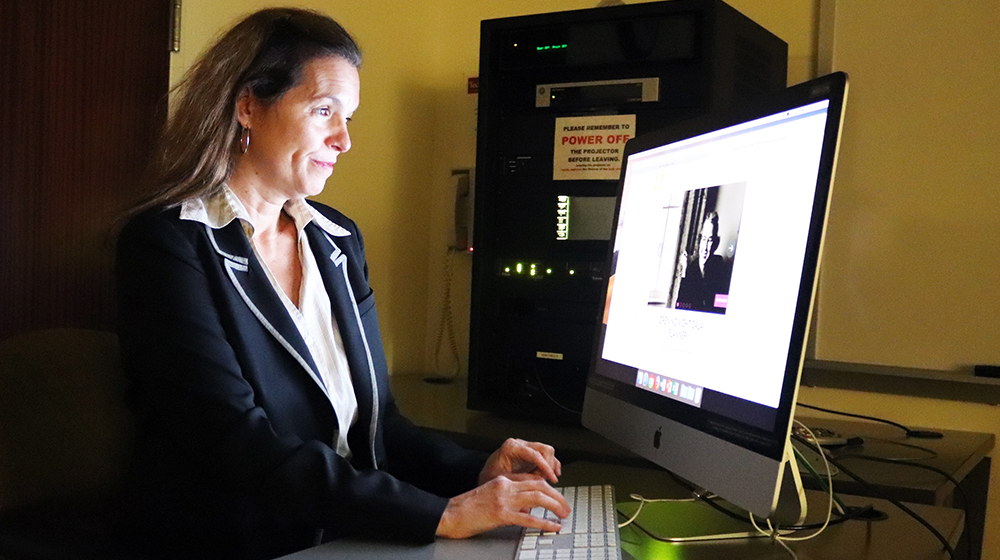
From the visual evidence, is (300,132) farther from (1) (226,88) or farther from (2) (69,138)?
(2) (69,138)

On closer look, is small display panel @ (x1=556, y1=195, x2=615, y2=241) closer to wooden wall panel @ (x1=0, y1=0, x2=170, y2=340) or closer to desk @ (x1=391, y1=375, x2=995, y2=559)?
desk @ (x1=391, y1=375, x2=995, y2=559)

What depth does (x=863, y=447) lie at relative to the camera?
1.52m

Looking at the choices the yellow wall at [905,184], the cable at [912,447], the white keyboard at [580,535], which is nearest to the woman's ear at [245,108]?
the yellow wall at [905,184]

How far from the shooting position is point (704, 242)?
1.00m

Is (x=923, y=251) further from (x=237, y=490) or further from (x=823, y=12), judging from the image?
(x=237, y=490)

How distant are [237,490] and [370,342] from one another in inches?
13.5

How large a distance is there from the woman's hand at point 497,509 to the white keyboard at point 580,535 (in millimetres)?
15

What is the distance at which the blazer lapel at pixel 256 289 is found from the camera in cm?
116

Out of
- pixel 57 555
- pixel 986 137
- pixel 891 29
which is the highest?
pixel 891 29

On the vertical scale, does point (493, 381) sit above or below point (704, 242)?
below

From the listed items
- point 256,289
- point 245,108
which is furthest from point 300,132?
→ point 256,289

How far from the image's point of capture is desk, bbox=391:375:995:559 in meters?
1.23

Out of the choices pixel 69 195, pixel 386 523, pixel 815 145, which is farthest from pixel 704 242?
pixel 69 195

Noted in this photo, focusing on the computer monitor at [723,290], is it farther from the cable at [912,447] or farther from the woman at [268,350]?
the cable at [912,447]
